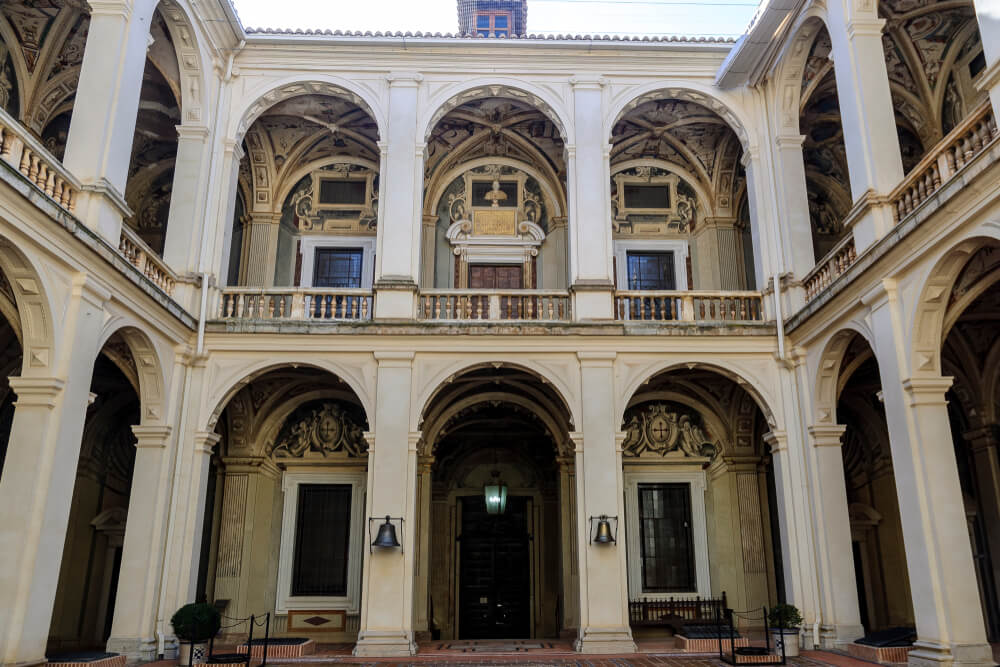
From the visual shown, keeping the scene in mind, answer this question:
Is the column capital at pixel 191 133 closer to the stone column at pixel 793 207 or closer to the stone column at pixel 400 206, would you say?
the stone column at pixel 400 206

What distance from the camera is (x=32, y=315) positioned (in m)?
8.94

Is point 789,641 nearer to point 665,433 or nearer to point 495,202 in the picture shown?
point 665,433

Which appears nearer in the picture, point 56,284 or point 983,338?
point 56,284

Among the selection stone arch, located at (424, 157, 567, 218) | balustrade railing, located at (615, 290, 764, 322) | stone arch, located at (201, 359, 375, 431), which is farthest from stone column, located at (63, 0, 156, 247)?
balustrade railing, located at (615, 290, 764, 322)

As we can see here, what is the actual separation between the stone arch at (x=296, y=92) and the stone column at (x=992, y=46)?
357 inches

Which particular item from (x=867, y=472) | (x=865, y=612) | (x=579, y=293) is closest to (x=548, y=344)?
(x=579, y=293)

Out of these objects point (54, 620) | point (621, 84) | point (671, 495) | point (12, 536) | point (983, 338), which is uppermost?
point (621, 84)

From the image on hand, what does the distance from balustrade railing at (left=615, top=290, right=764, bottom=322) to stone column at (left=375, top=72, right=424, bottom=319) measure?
11.7ft

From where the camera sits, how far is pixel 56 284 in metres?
9.02

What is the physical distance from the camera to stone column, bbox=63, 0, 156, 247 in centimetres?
980

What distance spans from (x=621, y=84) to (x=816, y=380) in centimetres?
627

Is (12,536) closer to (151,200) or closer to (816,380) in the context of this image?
(151,200)

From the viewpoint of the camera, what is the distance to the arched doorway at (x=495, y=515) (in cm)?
1537

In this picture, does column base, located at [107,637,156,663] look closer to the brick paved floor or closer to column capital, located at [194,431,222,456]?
the brick paved floor
